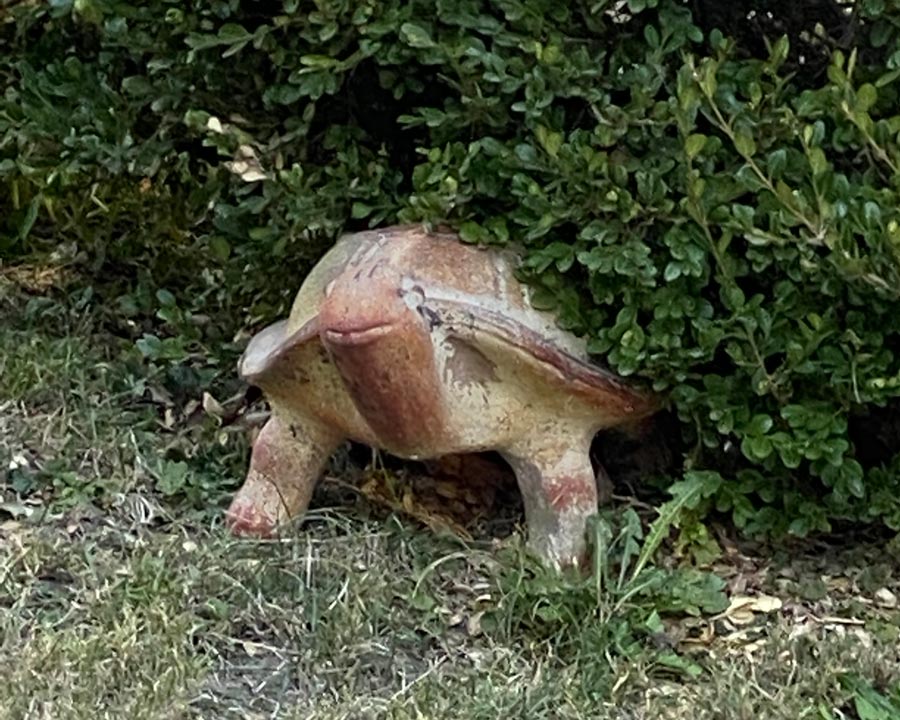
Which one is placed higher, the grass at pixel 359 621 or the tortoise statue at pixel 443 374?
the tortoise statue at pixel 443 374

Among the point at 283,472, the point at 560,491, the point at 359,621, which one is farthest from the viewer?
the point at 283,472

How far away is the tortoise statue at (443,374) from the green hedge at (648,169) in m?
0.07

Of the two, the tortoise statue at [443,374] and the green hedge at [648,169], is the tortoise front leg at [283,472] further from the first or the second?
the green hedge at [648,169]

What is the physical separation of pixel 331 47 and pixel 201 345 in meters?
1.05

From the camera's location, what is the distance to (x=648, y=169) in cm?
277

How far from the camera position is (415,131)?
328 cm

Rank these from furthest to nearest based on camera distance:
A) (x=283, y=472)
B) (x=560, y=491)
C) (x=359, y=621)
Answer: (x=283, y=472)
(x=560, y=491)
(x=359, y=621)

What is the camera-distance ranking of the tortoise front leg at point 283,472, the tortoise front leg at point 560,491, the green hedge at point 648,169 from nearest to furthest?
1. the green hedge at point 648,169
2. the tortoise front leg at point 560,491
3. the tortoise front leg at point 283,472

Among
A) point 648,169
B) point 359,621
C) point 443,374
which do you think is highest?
point 648,169

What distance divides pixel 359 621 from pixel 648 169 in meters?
0.95

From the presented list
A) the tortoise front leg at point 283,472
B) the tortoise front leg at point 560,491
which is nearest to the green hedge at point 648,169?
the tortoise front leg at point 560,491

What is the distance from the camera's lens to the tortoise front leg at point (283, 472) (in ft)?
10.2

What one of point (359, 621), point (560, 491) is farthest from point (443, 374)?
point (359, 621)

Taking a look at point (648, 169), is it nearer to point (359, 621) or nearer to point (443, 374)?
point (443, 374)
